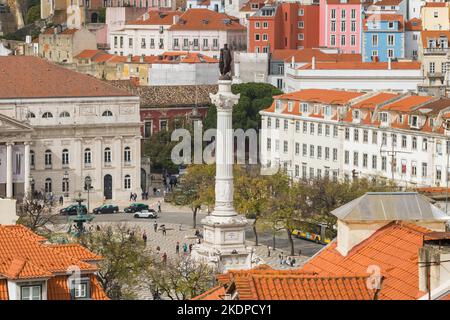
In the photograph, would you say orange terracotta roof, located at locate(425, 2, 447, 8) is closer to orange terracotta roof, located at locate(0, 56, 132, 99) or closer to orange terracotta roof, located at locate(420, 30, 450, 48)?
orange terracotta roof, located at locate(420, 30, 450, 48)

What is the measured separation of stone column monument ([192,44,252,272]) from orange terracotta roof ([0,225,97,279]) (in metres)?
24.7

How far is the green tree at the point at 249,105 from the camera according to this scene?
107562mm

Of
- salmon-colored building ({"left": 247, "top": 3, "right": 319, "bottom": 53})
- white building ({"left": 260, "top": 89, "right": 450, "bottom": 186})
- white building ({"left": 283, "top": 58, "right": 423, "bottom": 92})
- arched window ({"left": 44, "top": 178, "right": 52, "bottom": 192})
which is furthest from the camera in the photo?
salmon-colored building ({"left": 247, "top": 3, "right": 319, "bottom": 53})

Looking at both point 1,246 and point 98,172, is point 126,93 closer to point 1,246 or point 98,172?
point 98,172

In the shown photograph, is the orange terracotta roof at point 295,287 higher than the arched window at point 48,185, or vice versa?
the orange terracotta roof at point 295,287

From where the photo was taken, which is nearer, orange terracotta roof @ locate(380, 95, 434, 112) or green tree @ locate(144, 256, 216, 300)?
green tree @ locate(144, 256, 216, 300)

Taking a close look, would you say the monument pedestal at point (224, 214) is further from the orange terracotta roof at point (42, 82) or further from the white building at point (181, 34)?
the white building at point (181, 34)

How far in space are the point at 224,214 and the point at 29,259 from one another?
29392mm

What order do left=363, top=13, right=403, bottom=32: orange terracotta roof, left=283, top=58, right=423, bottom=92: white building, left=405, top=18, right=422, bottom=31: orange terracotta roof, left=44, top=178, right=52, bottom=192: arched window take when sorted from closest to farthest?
left=44, top=178, right=52, bottom=192: arched window
left=283, top=58, right=423, bottom=92: white building
left=363, top=13, right=403, bottom=32: orange terracotta roof
left=405, top=18, right=422, bottom=31: orange terracotta roof

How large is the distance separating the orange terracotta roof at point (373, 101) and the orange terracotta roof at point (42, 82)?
44.7ft

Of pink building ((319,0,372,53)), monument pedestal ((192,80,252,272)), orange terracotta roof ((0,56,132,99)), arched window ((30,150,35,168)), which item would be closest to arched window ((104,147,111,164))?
orange terracotta roof ((0,56,132,99))

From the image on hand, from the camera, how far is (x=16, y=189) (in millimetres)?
94438

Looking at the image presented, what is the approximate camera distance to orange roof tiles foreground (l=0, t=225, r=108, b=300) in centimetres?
2827

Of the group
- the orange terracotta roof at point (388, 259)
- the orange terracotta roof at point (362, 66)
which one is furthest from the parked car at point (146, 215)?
the orange terracotta roof at point (388, 259)
